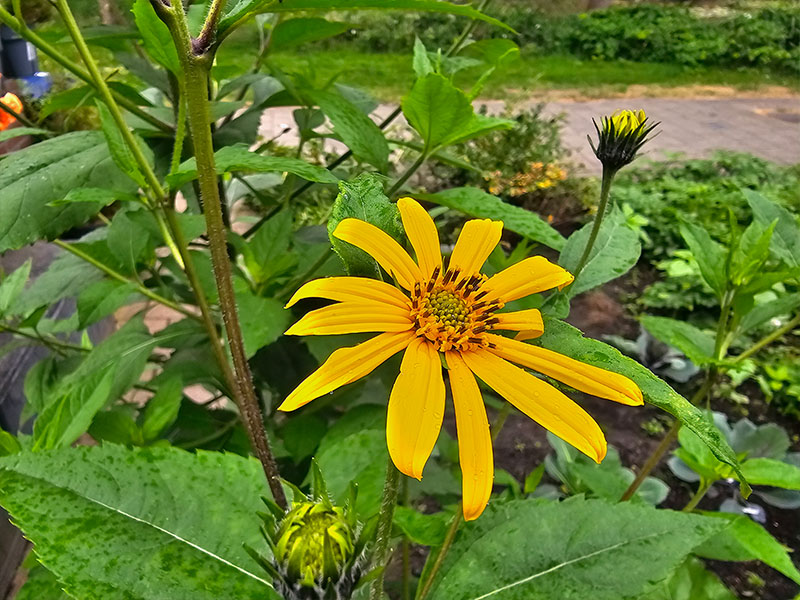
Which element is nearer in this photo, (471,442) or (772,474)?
(471,442)

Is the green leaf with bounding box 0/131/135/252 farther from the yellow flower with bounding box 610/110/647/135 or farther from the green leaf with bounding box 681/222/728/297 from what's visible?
the green leaf with bounding box 681/222/728/297

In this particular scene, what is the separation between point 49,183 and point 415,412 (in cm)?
44

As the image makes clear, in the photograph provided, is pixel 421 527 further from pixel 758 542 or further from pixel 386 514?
pixel 758 542

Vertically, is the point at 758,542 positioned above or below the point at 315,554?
below

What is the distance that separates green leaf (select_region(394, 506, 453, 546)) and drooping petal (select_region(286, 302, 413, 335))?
7.0 inches

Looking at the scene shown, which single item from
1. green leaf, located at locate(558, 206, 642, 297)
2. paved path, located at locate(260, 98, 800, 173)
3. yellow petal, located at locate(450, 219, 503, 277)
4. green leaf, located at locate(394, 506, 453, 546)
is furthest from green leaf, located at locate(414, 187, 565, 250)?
paved path, located at locate(260, 98, 800, 173)

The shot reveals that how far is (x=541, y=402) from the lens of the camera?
1.06 ft

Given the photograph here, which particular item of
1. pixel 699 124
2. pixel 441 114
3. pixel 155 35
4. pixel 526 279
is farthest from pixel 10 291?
pixel 699 124

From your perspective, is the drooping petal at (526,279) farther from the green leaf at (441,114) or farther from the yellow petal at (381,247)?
the green leaf at (441,114)

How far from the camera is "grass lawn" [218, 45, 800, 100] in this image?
5.18 metres

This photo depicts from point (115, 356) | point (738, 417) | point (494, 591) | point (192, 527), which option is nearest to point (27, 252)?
point (115, 356)

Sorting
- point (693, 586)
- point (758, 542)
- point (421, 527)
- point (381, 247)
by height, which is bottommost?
point (693, 586)

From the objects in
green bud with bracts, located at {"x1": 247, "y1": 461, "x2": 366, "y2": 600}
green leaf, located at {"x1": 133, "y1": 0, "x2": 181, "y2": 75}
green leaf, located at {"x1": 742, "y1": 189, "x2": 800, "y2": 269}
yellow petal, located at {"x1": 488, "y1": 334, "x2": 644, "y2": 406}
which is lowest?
green bud with bracts, located at {"x1": 247, "y1": 461, "x2": 366, "y2": 600}

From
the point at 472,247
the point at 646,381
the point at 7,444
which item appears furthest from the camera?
the point at 7,444
